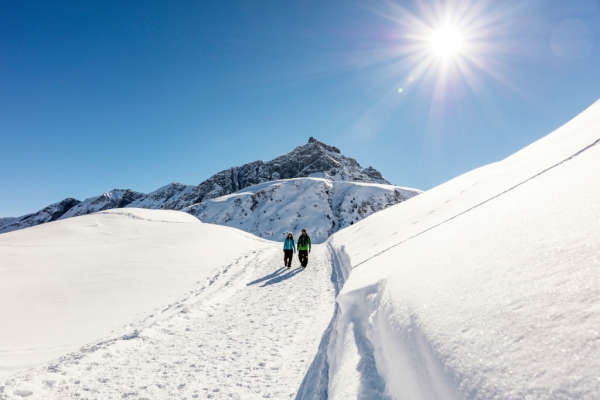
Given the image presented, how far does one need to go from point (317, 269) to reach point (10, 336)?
9.69 meters

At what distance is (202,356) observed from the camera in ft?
15.0

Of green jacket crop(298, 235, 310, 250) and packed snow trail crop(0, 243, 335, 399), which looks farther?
green jacket crop(298, 235, 310, 250)

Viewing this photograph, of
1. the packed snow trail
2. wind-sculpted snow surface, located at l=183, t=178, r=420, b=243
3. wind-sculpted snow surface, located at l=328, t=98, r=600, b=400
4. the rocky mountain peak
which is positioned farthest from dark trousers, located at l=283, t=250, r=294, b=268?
the rocky mountain peak

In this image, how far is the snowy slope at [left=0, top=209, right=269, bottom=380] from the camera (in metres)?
5.61

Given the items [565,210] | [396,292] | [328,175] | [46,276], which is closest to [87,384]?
[396,292]

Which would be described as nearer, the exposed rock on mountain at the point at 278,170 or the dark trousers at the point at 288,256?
the dark trousers at the point at 288,256

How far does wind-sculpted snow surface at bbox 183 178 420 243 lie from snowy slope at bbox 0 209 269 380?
44.0 meters

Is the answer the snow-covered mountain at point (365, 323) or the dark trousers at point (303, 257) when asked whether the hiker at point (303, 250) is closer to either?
the dark trousers at point (303, 257)

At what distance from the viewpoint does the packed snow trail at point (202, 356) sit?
365cm

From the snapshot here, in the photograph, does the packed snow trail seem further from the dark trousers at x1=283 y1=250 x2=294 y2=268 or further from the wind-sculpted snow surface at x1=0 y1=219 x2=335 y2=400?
the dark trousers at x1=283 y1=250 x2=294 y2=268

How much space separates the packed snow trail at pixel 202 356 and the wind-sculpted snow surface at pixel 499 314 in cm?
115

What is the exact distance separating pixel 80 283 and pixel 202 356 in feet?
21.7

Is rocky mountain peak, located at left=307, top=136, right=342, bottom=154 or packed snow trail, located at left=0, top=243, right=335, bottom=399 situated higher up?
rocky mountain peak, located at left=307, top=136, right=342, bottom=154

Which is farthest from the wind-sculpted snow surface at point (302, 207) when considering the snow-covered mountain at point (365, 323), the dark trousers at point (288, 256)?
the snow-covered mountain at point (365, 323)
